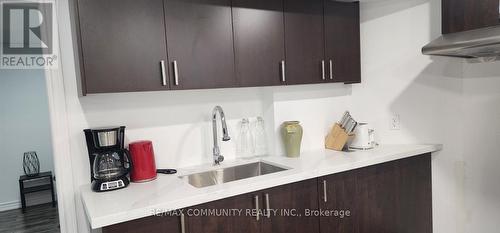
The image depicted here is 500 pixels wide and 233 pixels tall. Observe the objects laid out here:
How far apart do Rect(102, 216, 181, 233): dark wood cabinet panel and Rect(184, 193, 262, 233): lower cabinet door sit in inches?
2.6

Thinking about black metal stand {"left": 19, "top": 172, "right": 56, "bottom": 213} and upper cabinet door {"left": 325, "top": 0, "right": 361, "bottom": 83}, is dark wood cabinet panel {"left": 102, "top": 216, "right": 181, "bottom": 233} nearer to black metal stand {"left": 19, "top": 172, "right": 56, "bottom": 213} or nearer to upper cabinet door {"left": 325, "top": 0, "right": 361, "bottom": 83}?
upper cabinet door {"left": 325, "top": 0, "right": 361, "bottom": 83}

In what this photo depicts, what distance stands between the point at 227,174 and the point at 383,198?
3.54 feet

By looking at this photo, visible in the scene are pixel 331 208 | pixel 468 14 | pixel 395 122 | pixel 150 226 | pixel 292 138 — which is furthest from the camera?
pixel 395 122

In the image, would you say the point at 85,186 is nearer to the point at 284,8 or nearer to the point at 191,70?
the point at 191,70

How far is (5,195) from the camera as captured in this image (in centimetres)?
418

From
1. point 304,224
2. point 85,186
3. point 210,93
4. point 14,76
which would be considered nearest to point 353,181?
point 304,224

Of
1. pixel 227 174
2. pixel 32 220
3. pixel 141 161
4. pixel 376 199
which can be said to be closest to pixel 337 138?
pixel 376 199

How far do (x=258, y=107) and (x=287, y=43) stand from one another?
53 centimetres

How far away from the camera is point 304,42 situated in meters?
2.03

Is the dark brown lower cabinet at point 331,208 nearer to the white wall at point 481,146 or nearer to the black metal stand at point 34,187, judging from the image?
the white wall at point 481,146

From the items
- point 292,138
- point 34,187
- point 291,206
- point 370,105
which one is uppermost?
point 370,105

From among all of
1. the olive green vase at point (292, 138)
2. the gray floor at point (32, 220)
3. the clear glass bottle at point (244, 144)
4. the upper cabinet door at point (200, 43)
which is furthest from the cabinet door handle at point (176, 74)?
the gray floor at point (32, 220)

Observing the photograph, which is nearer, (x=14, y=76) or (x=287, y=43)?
(x=287, y=43)

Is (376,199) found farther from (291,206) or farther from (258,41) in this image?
(258,41)
